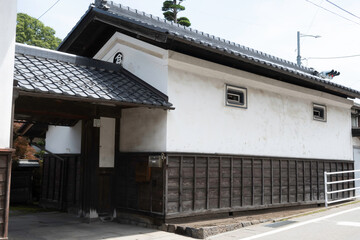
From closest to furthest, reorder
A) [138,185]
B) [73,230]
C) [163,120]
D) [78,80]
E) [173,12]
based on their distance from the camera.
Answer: [78,80], [73,230], [163,120], [138,185], [173,12]

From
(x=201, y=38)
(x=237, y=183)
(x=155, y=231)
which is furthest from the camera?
(x=201, y=38)

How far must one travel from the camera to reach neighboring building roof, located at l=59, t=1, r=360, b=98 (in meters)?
8.45

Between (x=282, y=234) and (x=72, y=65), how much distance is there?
6571 mm

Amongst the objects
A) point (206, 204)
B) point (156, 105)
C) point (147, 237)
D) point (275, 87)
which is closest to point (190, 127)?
point (156, 105)

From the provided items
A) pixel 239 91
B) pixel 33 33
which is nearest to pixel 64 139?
pixel 239 91

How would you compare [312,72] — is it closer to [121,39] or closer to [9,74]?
[121,39]

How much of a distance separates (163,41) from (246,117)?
3738mm

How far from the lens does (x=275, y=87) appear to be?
1138 centimetres

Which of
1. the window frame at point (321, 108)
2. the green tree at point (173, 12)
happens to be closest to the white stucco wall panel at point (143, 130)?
the window frame at point (321, 108)

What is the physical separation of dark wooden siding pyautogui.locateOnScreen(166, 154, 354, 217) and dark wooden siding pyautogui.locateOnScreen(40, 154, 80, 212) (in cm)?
365

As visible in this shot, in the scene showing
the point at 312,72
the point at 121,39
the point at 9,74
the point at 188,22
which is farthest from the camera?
the point at 188,22

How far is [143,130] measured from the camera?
9.17 meters

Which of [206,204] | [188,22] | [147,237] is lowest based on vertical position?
[147,237]

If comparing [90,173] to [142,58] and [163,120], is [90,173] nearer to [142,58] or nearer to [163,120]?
[163,120]
